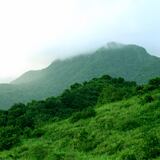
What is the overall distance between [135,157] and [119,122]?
11464mm

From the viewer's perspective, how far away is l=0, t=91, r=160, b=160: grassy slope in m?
35.0

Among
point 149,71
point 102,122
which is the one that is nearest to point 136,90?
point 102,122

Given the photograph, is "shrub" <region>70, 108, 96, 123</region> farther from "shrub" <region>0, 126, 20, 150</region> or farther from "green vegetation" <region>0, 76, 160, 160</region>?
"shrub" <region>0, 126, 20, 150</region>

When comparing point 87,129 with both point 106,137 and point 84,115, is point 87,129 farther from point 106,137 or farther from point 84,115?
point 84,115

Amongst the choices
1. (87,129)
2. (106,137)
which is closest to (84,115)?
(87,129)

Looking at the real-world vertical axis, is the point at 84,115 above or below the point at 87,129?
above

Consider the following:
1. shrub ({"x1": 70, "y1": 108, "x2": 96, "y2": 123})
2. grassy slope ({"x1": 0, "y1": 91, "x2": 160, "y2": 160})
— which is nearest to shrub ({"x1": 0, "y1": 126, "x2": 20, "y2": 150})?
grassy slope ({"x1": 0, "y1": 91, "x2": 160, "y2": 160})

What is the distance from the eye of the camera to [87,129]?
4541 centimetres

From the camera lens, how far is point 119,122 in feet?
142

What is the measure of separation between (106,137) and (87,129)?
4969 mm

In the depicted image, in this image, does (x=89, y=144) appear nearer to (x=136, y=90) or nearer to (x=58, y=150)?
(x=58, y=150)

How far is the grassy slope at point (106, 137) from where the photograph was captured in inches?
1378

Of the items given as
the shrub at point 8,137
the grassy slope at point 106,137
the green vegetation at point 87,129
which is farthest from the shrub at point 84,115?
the shrub at point 8,137

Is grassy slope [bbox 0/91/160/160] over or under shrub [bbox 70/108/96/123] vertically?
under
